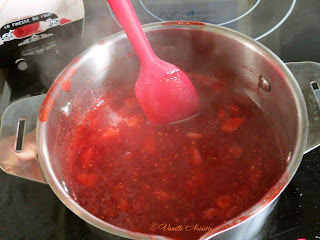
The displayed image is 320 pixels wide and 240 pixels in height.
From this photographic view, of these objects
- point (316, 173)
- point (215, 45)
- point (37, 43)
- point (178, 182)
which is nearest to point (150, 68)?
point (215, 45)

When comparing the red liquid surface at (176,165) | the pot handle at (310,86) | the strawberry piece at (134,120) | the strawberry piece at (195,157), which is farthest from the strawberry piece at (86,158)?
the pot handle at (310,86)

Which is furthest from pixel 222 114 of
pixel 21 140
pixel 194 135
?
pixel 21 140

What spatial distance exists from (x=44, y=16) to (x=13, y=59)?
25cm

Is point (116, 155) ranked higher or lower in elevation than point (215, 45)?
lower

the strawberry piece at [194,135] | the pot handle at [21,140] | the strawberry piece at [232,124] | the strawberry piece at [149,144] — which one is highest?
the pot handle at [21,140]

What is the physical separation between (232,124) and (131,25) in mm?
522

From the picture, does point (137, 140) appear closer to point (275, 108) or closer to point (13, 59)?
point (275, 108)

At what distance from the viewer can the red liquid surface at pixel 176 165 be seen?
1.31m

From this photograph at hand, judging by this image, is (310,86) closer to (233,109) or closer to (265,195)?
(233,109)

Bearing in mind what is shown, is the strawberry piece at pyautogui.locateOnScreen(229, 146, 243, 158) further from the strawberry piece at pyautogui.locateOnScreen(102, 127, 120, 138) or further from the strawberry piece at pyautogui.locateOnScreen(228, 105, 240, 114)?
the strawberry piece at pyautogui.locateOnScreen(102, 127, 120, 138)

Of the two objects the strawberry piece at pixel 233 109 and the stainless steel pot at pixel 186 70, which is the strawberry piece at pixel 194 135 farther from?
the stainless steel pot at pixel 186 70

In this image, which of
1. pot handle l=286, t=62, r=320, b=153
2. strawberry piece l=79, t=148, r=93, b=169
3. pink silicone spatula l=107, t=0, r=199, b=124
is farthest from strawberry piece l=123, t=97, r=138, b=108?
pot handle l=286, t=62, r=320, b=153

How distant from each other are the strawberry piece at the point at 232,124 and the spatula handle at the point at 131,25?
0.37 metres

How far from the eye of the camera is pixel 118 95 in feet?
5.72
